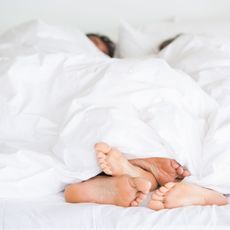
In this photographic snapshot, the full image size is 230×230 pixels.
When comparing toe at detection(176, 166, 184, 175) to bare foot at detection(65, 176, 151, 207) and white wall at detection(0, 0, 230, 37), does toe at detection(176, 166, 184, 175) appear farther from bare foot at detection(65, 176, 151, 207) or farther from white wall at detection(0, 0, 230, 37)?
white wall at detection(0, 0, 230, 37)

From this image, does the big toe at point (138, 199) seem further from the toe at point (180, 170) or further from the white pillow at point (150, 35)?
the white pillow at point (150, 35)

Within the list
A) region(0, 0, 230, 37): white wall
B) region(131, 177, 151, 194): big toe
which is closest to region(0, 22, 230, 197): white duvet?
region(131, 177, 151, 194): big toe

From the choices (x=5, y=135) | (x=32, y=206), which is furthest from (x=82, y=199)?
(x=5, y=135)

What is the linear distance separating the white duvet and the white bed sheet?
0.27 ft

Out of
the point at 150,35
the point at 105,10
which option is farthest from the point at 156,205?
the point at 105,10

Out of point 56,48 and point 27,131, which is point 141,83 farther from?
point 56,48

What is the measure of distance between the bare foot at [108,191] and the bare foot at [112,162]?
3 cm

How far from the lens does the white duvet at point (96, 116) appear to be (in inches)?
42.1

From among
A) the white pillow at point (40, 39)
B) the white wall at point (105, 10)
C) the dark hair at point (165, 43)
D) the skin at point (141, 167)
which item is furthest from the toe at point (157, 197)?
the white wall at point (105, 10)

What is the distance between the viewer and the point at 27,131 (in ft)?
4.05

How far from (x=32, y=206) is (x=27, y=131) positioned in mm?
305

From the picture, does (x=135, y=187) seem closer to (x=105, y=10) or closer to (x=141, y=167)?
(x=141, y=167)

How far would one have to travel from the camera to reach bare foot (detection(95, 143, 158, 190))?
41.2 inches

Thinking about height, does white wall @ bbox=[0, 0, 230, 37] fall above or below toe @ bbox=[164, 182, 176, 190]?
above
